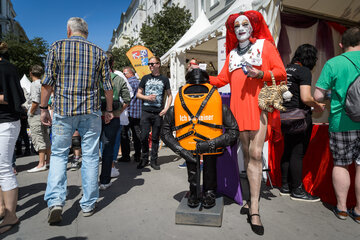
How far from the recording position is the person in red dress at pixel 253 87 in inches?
87.4

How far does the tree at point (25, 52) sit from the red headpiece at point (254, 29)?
84.0 ft

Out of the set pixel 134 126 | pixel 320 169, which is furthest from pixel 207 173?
pixel 134 126

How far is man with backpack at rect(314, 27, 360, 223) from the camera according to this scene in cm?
235

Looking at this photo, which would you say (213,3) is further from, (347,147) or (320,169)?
(347,147)

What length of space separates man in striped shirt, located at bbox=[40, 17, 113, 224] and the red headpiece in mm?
1395

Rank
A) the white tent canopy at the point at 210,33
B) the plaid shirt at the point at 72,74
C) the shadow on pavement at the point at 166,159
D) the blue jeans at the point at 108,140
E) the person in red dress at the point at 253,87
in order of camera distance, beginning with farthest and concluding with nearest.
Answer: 1. the shadow on pavement at the point at 166,159
2. the white tent canopy at the point at 210,33
3. the blue jeans at the point at 108,140
4. the plaid shirt at the point at 72,74
5. the person in red dress at the point at 253,87

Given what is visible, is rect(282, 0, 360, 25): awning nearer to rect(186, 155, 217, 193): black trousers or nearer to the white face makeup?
the white face makeup

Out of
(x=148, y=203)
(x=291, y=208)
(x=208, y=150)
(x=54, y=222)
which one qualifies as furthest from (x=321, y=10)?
(x=54, y=222)

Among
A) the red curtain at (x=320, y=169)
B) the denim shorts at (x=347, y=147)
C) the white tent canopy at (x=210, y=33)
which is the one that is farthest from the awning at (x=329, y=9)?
the denim shorts at (x=347, y=147)

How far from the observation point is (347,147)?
2426 millimetres

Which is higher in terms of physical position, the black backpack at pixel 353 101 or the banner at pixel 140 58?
the banner at pixel 140 58

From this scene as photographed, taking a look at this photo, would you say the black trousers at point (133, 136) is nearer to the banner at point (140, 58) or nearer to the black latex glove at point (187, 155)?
the black latex glove at point (187, 155)

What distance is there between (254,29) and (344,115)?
1280 millimetres

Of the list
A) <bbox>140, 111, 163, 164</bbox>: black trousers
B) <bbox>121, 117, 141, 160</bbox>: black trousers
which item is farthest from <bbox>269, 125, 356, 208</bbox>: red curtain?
<bbox>121, 117, 141, 160</bbox>: black trousers
